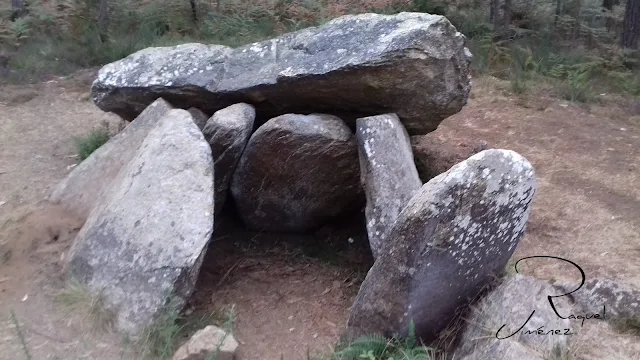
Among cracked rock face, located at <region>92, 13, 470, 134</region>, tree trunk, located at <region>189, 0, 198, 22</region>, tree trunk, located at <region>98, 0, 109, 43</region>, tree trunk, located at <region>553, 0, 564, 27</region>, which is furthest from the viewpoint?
tree trunk, located at <region>553, 0, 564, 27</region>

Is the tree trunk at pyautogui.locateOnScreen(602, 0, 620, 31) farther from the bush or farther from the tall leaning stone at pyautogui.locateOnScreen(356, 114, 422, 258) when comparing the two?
the bush

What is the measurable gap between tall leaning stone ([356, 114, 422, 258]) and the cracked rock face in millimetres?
251

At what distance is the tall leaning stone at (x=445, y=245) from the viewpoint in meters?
3.14

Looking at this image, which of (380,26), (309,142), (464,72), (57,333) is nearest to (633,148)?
(464,72)

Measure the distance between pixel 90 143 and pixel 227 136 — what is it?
68.4 inches

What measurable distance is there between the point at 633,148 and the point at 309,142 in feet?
→ 11.1

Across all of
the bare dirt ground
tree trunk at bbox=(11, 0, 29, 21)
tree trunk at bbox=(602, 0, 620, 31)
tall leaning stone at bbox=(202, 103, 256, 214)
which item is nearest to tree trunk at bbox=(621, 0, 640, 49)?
tree trunk at bbox=(602, 0, 620, 31)

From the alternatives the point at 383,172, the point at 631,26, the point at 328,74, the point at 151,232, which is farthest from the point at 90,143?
the point at 631,26

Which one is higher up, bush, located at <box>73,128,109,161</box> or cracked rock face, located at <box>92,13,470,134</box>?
cracked rock face, located at <box>92,13,470,134</box>

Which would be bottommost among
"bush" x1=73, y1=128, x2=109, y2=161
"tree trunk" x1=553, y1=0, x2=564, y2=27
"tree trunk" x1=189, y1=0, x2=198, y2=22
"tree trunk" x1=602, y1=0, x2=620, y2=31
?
"tree trunk" x1=602, y1=0, x2=620, y2=31

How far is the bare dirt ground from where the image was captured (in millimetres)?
3465

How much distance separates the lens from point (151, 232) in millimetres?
3717

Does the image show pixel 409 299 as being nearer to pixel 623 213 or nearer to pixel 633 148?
pixel 623 213

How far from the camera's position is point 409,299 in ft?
10.6
